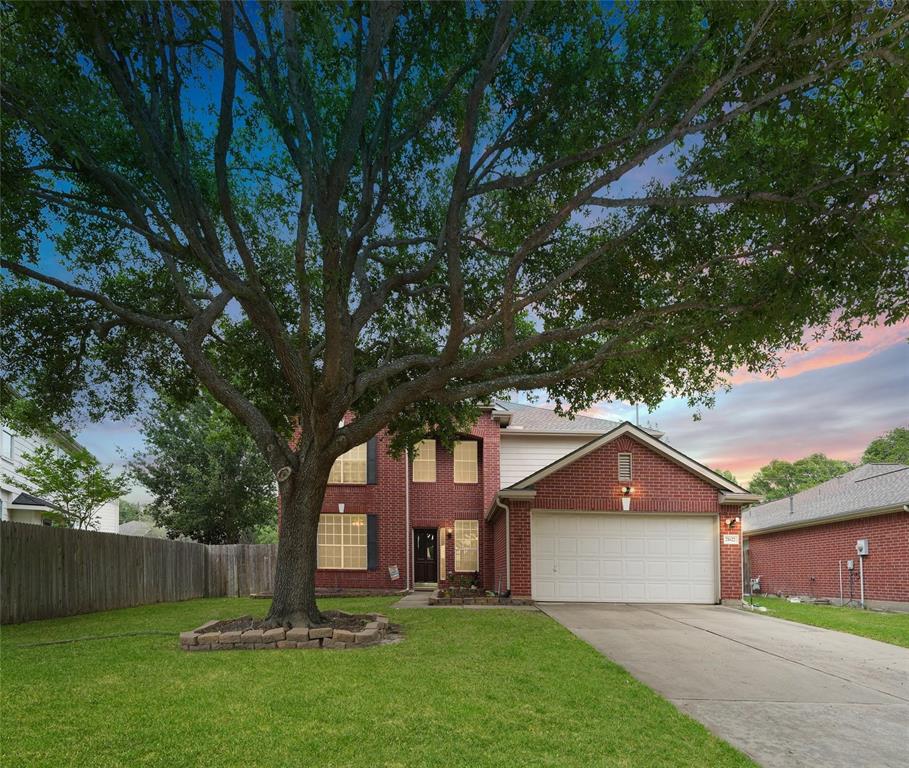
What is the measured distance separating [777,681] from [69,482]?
2168 centimetres

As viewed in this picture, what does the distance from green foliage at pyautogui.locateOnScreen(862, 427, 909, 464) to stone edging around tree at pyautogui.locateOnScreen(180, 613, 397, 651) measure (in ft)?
154

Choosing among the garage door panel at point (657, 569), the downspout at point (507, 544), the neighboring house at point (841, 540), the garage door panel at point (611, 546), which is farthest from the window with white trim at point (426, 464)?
the neighboring house at point (841, 540)

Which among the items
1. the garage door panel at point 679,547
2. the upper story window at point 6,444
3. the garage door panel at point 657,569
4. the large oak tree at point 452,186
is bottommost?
the garage door panel at point 657,569

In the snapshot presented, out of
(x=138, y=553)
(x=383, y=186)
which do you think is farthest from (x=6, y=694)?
(x=138, y=553)

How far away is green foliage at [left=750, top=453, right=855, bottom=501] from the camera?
60.8 metres

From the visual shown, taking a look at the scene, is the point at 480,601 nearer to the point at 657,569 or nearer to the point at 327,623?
the point at 657,569

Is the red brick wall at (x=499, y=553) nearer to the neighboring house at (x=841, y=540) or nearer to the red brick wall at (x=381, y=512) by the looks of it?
the red brick wall at (x=381, y=512)

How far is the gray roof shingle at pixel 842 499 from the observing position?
64.6ft

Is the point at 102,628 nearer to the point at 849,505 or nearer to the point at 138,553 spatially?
the point at 138,553

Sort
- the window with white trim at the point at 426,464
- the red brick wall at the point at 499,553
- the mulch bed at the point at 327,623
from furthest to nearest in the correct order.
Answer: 1. the window with white trim at the point at 426,464
2. the red brick wall at the point at 499,553
3. the mulch bed at the point at 327,623

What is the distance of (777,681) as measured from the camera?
7746 millimetres

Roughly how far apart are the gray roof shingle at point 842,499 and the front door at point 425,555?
11.5m

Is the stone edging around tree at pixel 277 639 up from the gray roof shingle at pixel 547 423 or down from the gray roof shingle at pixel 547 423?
down

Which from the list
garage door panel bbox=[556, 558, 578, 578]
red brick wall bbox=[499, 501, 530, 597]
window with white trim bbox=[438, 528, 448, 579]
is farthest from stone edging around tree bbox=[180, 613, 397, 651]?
window with white trim bbox=[438, 528, 448, 579]
